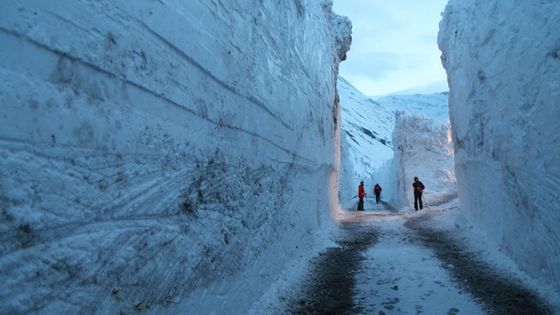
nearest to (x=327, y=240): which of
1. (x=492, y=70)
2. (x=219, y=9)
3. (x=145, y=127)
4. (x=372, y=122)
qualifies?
(x=492, y=70)

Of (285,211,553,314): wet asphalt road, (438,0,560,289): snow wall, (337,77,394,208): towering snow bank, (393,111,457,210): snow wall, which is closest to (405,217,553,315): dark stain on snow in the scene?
(285,211,553,314): wet asphalt road

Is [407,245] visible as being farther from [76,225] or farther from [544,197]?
[76,225]

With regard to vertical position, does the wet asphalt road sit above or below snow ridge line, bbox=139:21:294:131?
below

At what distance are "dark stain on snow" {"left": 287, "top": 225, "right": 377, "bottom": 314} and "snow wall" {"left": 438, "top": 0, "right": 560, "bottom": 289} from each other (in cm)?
152

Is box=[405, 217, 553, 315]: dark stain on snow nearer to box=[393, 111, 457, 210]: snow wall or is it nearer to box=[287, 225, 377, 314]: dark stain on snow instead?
box=[287, 225, 377, 314]: dark stain on snow

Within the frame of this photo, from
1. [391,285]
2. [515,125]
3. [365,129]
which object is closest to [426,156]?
[515,125]

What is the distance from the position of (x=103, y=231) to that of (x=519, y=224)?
3.84 m

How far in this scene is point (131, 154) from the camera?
6.00 ft

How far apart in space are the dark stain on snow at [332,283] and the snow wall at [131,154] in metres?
0.37

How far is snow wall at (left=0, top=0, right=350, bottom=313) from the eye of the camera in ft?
4.32

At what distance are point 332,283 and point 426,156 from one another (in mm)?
11888

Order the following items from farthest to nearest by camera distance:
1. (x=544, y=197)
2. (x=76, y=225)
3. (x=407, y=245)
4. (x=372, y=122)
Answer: (x=372, y=122), (x=407, y=245), (x=544, y=197), (x=76, y=225)

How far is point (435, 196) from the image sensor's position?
43.8 feet

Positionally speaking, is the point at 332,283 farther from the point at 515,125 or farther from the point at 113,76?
the point at 113,76
